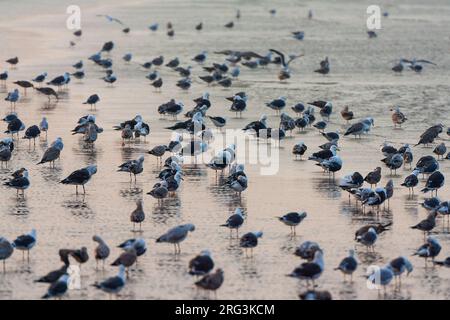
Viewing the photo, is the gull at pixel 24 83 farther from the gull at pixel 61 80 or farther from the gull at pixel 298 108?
the gull at pixel 298 108

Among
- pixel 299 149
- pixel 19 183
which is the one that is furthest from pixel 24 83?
pixel 19 183

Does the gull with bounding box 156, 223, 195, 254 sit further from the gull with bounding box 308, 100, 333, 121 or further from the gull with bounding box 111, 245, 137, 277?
the gull with bounding box 308, 100, 333, 121

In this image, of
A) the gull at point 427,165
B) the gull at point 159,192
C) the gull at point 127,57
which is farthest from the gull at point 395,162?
the gull at point 127,57

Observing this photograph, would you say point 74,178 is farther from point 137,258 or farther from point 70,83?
point 70,83

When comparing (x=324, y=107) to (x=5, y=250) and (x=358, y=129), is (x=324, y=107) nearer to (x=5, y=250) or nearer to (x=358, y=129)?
(x=358, y=129)

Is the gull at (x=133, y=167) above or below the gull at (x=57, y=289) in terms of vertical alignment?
above

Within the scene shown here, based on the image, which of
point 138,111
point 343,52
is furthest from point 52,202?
point 343,52

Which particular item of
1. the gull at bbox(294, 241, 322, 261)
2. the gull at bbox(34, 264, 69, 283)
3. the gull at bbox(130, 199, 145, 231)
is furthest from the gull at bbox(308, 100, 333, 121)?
the gull at bbox(34, 264, 69, 283)
